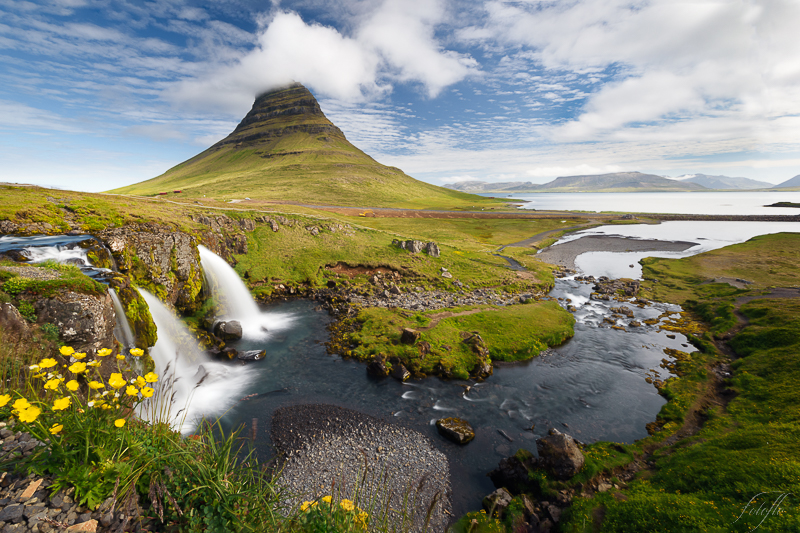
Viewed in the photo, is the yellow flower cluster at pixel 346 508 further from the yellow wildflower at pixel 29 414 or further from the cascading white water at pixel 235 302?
the cascading white water at pixel 235 302

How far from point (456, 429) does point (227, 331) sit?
21.5m

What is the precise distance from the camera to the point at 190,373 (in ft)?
71.0

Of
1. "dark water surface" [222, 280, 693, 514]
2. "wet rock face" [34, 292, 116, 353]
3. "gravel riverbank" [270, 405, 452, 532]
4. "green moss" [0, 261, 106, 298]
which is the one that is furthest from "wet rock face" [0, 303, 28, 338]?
"gravel riverbank" [270, 405, 452, 532]

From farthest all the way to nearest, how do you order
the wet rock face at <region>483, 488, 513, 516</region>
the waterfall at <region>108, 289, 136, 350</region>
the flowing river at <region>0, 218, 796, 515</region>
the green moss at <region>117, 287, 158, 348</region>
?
the green moss at <region>117, 287, 158, 348</region>
the flowing river at <region>0, 218, 796, 515</region>
the waterfall at <region>108, 289, 136, 350</region>
the wet rock face at <region>483, 488, 513, 516</region>

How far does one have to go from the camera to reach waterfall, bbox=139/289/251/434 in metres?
18.4

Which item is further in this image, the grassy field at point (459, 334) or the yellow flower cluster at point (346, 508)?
the grassy field at point (459, 334)

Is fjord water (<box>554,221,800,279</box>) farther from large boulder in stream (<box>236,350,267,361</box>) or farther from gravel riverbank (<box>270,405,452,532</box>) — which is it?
large boulder in stream (<box>236,350,267,361</box>)

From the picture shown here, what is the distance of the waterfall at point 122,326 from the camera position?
16.2 meters

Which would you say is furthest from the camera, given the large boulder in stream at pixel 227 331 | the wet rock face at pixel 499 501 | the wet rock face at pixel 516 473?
the large boulder in stream at pixel 227 331

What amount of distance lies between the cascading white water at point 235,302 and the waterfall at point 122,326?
11.7 m

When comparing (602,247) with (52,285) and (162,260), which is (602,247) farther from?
(52,285)

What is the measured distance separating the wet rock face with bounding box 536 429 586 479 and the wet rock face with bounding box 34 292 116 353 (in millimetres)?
21055

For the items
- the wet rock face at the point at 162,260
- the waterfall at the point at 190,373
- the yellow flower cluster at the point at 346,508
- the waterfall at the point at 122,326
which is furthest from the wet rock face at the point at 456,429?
the wet rock face at the point at 162,260

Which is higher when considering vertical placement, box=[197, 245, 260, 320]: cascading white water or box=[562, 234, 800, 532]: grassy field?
box=[197, 245, 260, 320]: cascading white water
